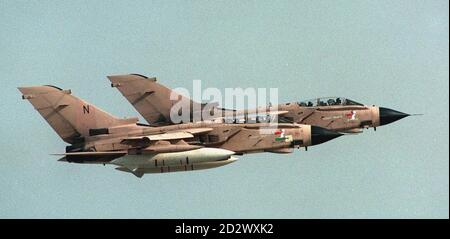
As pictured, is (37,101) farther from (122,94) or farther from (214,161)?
(214,161)

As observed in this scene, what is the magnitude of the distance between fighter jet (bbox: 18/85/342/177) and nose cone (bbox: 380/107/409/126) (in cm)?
369

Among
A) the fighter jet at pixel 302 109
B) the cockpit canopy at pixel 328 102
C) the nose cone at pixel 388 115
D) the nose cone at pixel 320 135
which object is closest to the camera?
the nose cone at pixel 320 135

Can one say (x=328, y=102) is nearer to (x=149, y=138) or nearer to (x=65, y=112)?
(x=149, y=138)

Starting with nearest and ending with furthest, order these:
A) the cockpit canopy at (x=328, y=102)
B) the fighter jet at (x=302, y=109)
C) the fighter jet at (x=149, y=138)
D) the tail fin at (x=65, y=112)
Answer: the fighter jet at (x=149, y=138) → the tail fin at (x=65, y=112) → the fighter jet at (x=302, y=109) → the cockpit canopy at (x=328, y=102)

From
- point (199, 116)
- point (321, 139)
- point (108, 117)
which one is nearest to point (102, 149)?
point (108, 117)

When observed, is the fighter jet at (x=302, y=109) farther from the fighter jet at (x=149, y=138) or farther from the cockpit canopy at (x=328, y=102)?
the fighter jet at (x=149, y=138)

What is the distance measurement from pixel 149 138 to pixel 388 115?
44.0 ft

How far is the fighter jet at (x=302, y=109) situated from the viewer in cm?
6062

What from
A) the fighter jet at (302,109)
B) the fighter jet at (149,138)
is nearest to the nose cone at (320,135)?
the fighter jet at (149,138)

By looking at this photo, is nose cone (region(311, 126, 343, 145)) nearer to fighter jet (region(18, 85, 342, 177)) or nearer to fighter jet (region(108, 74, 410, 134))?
fighter jet (region(18, 85, 342, 177))

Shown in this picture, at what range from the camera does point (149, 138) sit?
55875mm

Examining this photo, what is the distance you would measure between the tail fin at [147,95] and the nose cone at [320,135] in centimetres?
696

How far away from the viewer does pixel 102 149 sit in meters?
57.2

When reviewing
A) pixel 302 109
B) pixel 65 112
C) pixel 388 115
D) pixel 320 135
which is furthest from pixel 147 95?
pixel 388 115
